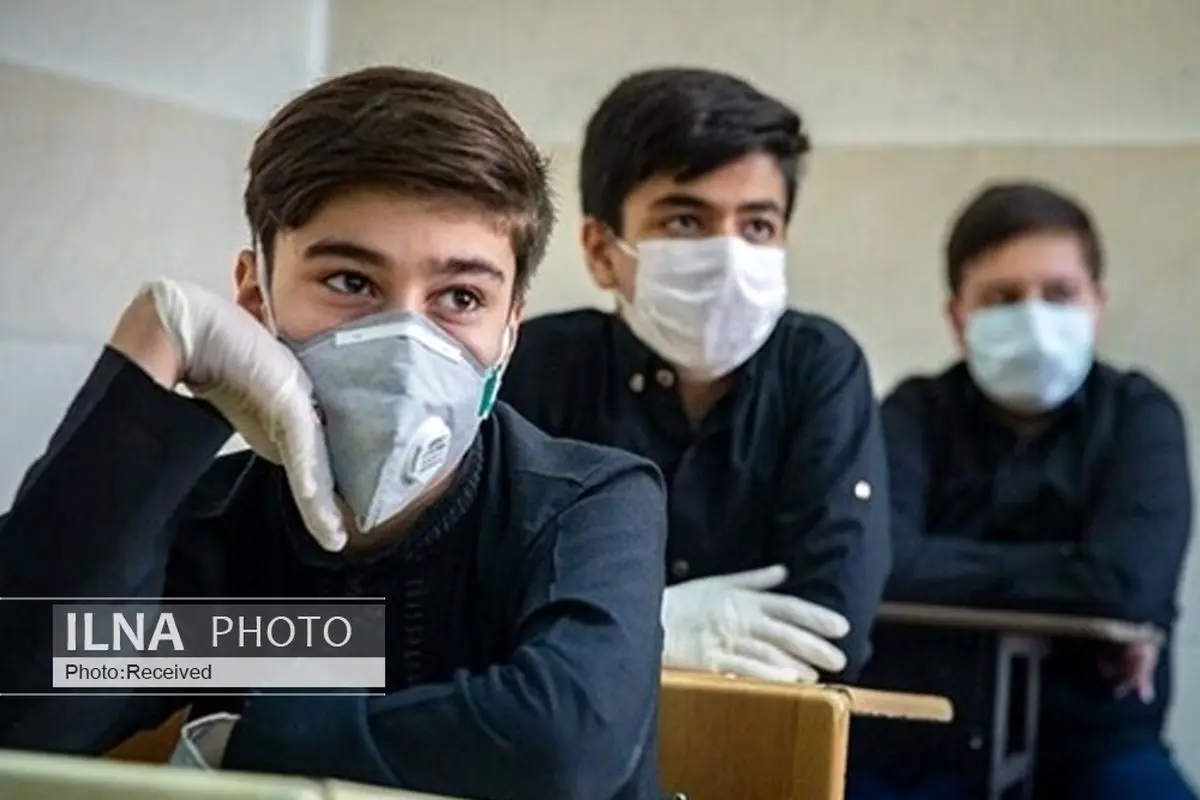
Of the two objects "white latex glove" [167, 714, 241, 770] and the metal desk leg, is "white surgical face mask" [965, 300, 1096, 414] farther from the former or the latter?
"white latex glove" [167, 714, 241, 770]

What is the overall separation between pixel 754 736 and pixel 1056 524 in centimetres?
110

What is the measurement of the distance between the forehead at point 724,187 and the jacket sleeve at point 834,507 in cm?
15

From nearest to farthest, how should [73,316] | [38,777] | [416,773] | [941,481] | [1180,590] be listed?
[38,777] → [416,773] → [73,316] → [941,481] → [1180,590]

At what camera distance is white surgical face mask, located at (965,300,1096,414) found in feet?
7.02

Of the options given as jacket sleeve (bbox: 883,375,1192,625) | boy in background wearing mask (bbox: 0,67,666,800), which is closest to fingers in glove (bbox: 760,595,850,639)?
boy in background wearing mask (bbox: 0,67,666,800)

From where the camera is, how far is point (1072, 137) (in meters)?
2.37

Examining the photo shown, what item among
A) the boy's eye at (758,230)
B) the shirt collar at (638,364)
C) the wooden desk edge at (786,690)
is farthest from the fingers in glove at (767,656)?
the boy's eye at (758,230)

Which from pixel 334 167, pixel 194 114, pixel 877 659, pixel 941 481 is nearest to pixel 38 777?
pixel 334 167

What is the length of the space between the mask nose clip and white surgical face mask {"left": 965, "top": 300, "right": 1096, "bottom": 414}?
138cm

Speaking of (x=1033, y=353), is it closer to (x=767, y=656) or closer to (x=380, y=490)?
(x=767, y=656)

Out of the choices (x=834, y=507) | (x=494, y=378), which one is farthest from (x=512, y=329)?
(x=834, y=507)

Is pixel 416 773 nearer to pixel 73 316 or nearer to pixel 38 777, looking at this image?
pixel 38 777

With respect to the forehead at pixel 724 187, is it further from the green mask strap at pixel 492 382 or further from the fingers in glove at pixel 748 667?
the green mask strap at pixel 492 382

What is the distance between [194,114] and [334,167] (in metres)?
0.61
